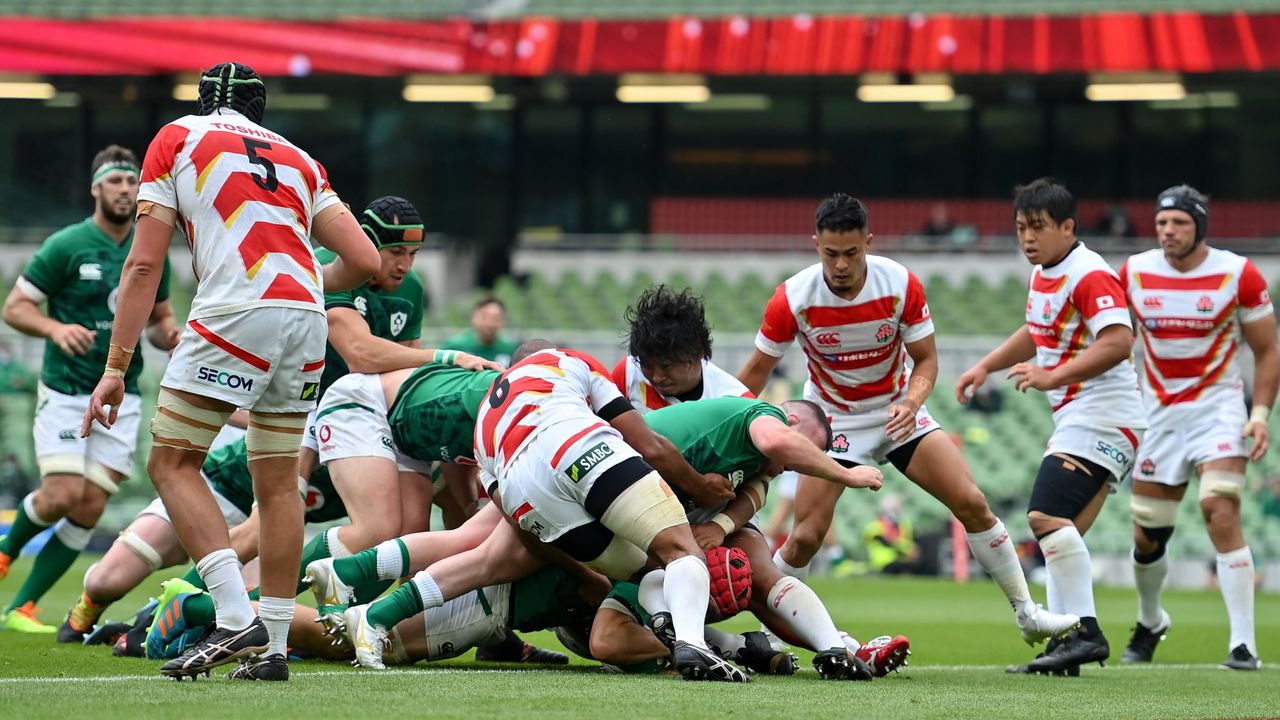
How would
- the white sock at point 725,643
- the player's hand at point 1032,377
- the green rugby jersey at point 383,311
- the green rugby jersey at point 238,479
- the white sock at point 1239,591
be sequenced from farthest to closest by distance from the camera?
the white sock at point 1239,591
the green rugby jersey at point 238,479
the green rugby jersey at point 383,311
the player's hand at point 1032,377
the white sock at point 725,643

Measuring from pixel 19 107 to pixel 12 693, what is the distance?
90.1 ft

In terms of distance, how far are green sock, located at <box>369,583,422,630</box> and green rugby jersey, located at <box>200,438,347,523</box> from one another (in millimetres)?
1634

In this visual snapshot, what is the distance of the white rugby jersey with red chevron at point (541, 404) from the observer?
587cm

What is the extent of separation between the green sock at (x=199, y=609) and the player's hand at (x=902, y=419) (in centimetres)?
303

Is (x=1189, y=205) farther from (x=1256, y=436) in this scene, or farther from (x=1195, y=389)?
(x=1256, y=436)

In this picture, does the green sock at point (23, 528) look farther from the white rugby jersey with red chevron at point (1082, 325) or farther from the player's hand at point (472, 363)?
the white rugby jersey with red chevron at point (1082, 325)

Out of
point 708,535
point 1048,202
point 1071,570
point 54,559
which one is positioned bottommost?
point 54,559

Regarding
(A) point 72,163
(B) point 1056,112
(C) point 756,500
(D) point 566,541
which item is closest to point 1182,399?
→ (C) point 756,500

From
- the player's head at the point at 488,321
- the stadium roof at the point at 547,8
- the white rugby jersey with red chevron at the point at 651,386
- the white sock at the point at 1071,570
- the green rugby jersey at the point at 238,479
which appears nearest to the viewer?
the white rugby jersey with red chevron at the point at 651,386

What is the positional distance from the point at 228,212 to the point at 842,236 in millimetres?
2859

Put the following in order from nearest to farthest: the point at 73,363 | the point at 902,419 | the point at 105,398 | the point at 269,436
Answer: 1. the point at 105,398
2. the point at 269,436
3. the point at 902,419
4. the point at 73,363

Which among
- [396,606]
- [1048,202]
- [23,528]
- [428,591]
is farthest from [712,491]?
[23,528]

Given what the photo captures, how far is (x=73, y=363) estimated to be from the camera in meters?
8.69

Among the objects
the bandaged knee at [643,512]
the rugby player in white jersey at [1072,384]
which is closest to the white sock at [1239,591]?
the rugby player in white jersey at [1072,384]
